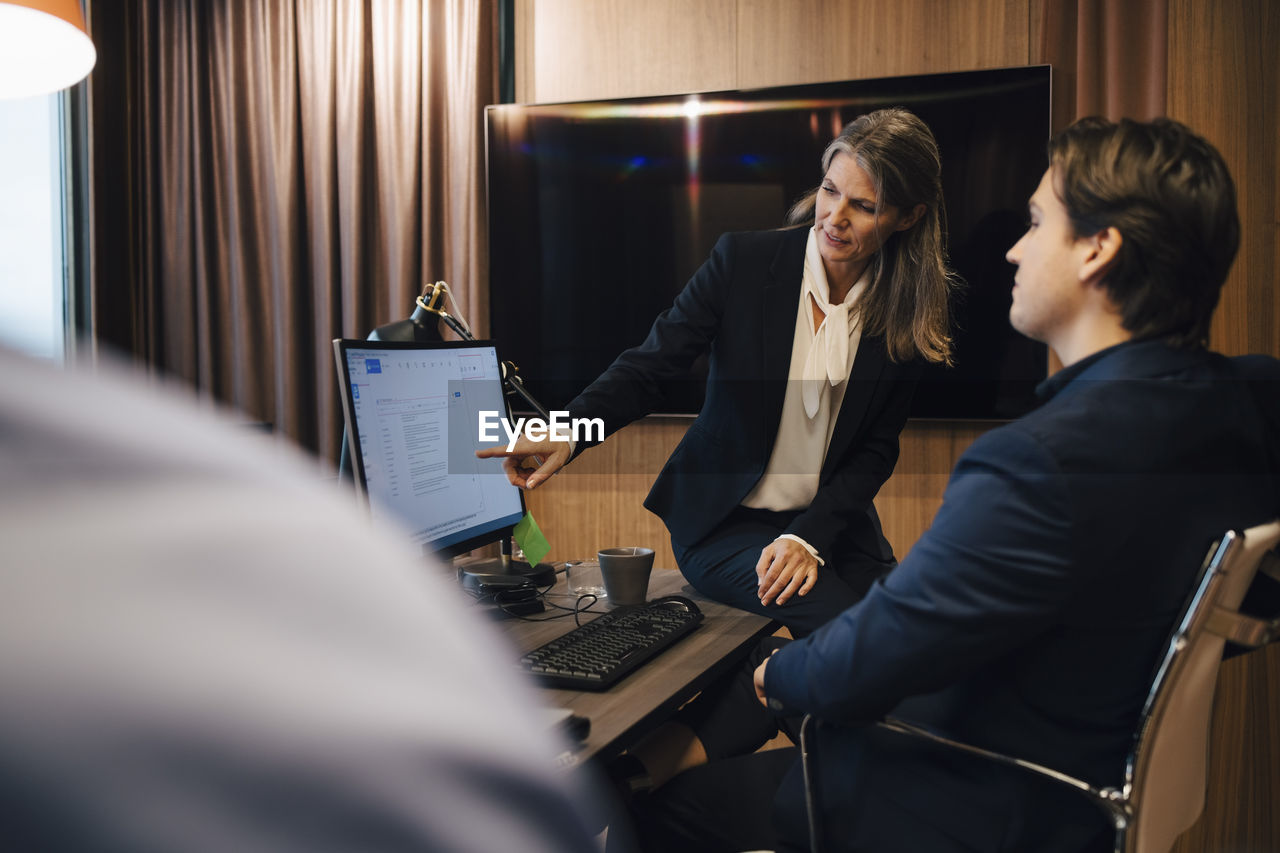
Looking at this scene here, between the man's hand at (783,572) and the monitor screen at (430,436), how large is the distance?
466 mm

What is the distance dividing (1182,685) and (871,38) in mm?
2548

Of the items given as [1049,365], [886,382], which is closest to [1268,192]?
[1049,365]

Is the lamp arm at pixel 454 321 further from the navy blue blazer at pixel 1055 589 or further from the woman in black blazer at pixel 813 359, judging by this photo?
the navy blue blazer at pixel 1055 589

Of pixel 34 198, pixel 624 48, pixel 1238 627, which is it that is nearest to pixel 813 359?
pixel 1238 627

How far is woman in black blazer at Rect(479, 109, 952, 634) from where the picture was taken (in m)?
1.88

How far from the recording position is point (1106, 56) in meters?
2.73

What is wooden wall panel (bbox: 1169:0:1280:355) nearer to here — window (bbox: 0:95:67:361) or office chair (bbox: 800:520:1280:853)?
office chair (bbox: 800:520:1280:853)

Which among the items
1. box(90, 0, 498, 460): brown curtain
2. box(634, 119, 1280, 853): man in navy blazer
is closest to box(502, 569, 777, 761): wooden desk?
box(634, 119, 1280, 853): man in navy blazer

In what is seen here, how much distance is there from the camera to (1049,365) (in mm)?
2855

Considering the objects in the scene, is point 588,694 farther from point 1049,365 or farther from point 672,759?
point 1049,365

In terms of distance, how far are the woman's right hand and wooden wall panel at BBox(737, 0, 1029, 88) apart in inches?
76.5

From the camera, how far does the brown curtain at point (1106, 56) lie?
8.68 feet

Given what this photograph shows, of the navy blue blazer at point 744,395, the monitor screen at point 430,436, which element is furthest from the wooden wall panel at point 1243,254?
the monitor screen at point 430,436

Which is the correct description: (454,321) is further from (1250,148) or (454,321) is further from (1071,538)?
(1250,148)
